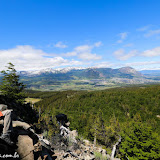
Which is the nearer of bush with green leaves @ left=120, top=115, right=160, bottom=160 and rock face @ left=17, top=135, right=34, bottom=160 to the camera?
rock face @ left=17, top=135, right=34, bottom=160

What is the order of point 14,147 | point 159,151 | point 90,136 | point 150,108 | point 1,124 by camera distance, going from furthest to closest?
1. point 150,108
2. point 90,136
3. point 159,151
4. point 1,124
5. point 14,147

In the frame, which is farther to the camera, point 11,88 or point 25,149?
point 11,88

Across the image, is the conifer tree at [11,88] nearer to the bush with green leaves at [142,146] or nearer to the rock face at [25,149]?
the rock face at [25,149]

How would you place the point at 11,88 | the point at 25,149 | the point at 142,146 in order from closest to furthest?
the point at 25,149
the point at 142,146
the point at 11,88

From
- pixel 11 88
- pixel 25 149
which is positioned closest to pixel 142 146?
pixel 25 149

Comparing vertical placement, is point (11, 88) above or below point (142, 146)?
above

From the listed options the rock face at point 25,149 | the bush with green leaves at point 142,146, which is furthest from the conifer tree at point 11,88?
the bush with green leaves at point 142,146

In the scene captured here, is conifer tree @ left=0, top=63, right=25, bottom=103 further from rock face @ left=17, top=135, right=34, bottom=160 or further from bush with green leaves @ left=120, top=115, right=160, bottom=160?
bush with green leaves @ left=120, top=115, right=160, bottom=160

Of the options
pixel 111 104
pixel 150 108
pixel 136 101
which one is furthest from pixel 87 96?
pixel 150 108

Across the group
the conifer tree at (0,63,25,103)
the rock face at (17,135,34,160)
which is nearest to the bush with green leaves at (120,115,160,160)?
the rock face at (17,135,34,160)

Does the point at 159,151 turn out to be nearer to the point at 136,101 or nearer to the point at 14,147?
the point at 14,147

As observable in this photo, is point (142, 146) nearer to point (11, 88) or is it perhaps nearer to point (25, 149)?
point (25, 149)

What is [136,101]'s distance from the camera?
411 feet

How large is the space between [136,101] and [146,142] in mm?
108556
